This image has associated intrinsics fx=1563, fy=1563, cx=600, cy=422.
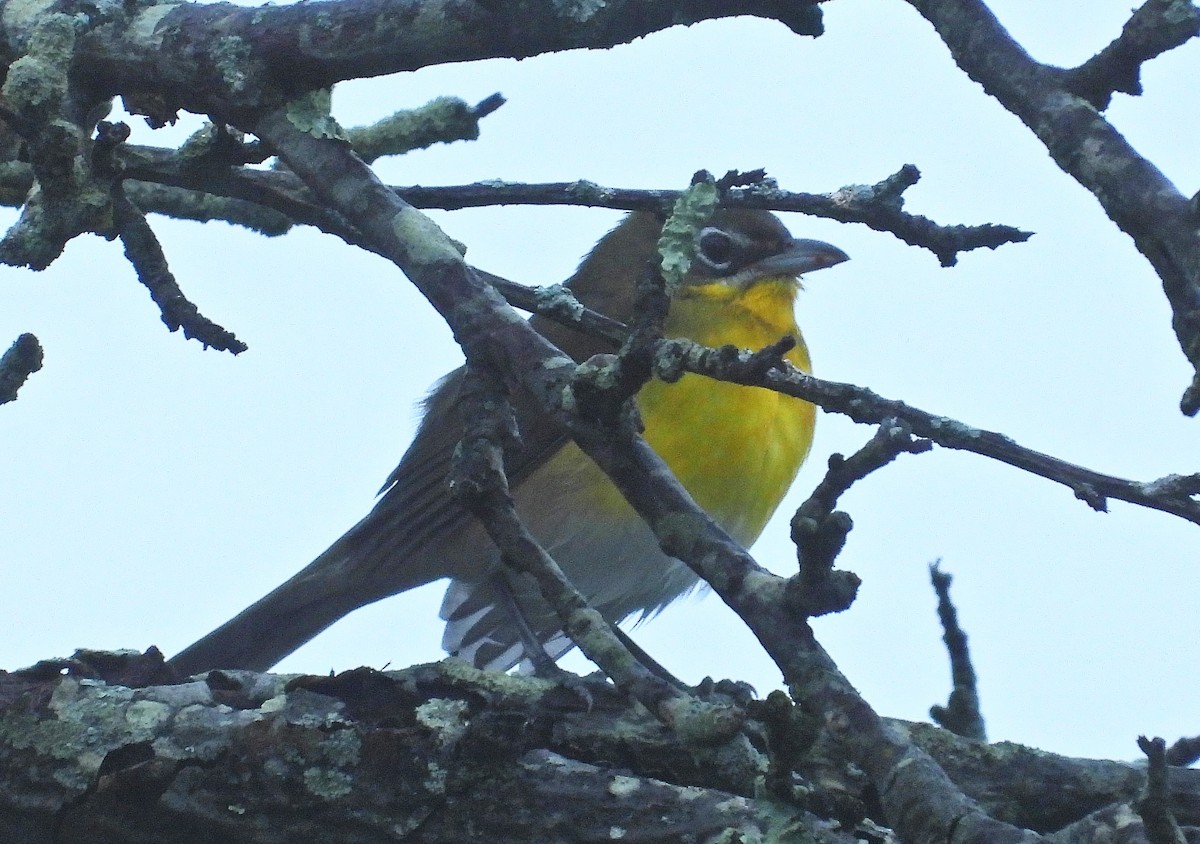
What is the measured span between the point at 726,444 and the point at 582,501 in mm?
612

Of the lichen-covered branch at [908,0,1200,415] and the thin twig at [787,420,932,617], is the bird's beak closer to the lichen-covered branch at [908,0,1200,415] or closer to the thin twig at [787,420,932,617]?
the lichen-covered branch at [908,0,1200,415]

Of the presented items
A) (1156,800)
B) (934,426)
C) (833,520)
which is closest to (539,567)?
(833,520)

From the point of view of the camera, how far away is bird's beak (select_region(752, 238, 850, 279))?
6664 mm

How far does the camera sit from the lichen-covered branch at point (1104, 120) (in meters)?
2.10

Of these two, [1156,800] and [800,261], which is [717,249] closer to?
[800,261]

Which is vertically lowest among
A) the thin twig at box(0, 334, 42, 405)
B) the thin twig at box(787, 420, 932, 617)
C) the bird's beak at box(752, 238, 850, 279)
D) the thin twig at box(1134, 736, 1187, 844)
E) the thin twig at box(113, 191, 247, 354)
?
the thin twig at box(1134, 736, 1187, 844)

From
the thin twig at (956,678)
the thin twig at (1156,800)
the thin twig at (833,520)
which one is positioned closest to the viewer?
the thin twig at (1156,800)

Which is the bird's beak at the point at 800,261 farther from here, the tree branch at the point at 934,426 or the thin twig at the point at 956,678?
the tree branch at the point at 934,426

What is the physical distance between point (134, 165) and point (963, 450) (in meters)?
2.24

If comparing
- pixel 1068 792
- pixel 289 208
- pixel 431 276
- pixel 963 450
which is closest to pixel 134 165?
pixel 289 208

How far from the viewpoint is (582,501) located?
6.09 meters

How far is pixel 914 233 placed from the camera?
129 inches

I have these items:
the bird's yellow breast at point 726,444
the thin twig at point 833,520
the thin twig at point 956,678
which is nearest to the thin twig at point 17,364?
the thin twig at point 833,520

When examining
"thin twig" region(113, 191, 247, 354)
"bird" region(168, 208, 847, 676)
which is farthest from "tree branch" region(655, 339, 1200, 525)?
"bird" region(168, 208, 847, 676)
